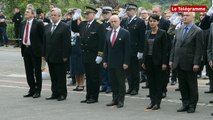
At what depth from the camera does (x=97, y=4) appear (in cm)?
4072

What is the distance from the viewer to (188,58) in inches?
436

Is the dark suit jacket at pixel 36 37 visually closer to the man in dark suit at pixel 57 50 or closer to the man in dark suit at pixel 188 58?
the man in dark suit at pixel 57 50

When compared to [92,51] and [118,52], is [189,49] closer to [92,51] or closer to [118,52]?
[118,52]

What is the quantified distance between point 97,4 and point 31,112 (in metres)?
29.9

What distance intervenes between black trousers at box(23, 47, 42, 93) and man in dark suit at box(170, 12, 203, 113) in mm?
3546

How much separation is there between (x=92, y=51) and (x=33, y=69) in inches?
67.3

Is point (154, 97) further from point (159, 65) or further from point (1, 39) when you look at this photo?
point (1, 39)

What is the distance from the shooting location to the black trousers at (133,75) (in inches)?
543

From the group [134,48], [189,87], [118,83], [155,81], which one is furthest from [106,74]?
[189,87]

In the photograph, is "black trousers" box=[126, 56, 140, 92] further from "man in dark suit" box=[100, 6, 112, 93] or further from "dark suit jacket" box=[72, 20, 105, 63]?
"dark suit jacket" box=[72, 20, 105, 63]

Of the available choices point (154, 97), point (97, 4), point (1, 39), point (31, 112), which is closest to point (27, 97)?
point (31, 112)

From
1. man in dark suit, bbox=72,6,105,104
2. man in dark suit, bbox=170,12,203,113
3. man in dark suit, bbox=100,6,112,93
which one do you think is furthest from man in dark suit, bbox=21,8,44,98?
man in dark suit, bbox=170,12,203,113

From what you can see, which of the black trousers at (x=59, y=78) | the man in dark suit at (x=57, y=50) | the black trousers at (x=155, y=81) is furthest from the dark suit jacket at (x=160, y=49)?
the black trousers at (x=59, y=78)

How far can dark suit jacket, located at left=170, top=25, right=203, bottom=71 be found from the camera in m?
11.0
